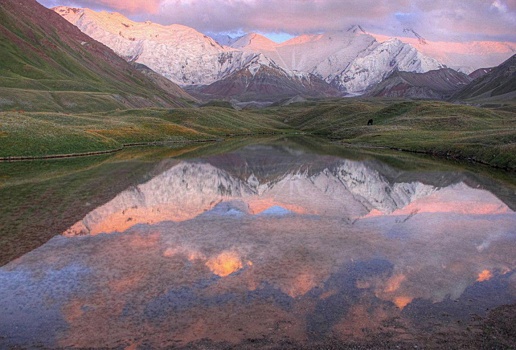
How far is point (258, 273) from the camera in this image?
21219 mm

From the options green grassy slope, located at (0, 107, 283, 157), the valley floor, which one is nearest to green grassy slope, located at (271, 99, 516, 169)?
the valley floor

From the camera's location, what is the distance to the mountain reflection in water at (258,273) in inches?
632

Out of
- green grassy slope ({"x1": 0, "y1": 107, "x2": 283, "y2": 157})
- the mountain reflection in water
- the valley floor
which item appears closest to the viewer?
the mountain reflection in water

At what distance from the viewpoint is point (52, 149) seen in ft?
245

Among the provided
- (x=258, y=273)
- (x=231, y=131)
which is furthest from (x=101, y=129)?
(x=258, y=273)

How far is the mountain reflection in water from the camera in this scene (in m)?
16.1

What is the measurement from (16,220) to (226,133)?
11960 cm

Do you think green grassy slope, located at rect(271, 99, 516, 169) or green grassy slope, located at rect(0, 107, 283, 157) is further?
green grassy slope, located at rect(271, 99, 516, 169)

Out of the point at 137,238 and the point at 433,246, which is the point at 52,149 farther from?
the point at 433,246

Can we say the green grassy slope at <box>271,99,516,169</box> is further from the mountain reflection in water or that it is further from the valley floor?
the mountain reflection in water

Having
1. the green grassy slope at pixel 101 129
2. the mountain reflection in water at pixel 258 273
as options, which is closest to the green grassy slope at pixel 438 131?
the green grassy slope at pixel 101 129

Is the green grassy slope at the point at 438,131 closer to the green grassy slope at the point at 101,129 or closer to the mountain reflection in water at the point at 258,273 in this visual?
the green grassy slope at the point at 101,129

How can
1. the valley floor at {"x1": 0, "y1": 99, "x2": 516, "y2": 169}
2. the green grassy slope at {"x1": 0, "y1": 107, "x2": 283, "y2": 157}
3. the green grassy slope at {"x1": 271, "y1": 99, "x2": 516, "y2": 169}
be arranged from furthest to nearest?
the green grassy slope at {"x1": 271, "y1": 99, "x2": 516, "y2": 169} < the valley floor at {"x1": 0, "y1": 99, "x2": 516, "y2": 169} < the green grassy slope at {"x1": 0, "y1": 107, "x2": 283, "y2": 157}

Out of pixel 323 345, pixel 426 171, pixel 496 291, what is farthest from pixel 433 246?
pixel 426 171
